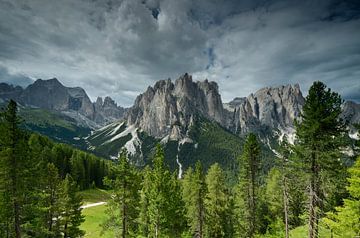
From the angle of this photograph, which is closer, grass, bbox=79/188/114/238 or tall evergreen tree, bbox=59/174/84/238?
tall evergreen tree, bbox=59/174/84/238

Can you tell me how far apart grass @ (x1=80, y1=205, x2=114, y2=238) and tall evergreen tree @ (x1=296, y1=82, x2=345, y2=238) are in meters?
40.7

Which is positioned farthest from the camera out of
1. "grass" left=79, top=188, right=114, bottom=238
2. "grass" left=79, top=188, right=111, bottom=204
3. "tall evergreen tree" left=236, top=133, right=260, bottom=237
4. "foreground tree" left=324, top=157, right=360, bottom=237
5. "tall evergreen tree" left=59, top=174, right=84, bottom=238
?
"grass" left=79, top=188, right=111, bottom=204

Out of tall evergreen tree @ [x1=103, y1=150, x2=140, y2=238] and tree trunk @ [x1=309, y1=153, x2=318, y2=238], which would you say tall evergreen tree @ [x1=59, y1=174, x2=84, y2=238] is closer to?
tall evergreen tree @ [x1=103, y1=150, x2=140, y2=238]

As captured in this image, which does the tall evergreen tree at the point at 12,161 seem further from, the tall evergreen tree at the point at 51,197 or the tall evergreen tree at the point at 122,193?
the tall evergreen tree at the point at 51,197

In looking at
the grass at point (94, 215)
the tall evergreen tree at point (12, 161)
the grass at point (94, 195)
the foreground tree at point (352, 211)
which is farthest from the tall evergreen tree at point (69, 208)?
the grass at point (94, 195)

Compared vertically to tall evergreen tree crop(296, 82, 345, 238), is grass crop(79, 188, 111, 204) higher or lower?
lower

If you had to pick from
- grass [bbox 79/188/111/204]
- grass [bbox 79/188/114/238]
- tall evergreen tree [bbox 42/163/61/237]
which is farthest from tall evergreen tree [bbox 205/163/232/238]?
grass [bbox 79/188/111/204]

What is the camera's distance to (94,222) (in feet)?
226

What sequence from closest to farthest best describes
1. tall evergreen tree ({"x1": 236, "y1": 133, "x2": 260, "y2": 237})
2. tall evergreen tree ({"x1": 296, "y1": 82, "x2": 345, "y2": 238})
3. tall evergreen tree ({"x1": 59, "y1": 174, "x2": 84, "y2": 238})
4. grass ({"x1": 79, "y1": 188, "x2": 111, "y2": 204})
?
tall evergreen tree ({"x1": 296, "y1": 82, "x2": 345, "y2": 238}), tall evergreen tree ({"x1": 236, "y1": 133, "x2": 260, "y2": 237}), tall evergreen tree ({"x1": 59, "y1": 174, "x2": 84, "y2": 238}), grass ({"x1": 79, "y1": 188, "x2": 111, "y2": 204})

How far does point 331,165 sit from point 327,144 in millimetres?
1785

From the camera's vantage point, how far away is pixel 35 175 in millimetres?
27625

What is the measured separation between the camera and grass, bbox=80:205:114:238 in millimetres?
58294

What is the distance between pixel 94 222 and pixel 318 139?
59.9 m

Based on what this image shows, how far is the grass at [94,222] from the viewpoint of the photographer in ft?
191
